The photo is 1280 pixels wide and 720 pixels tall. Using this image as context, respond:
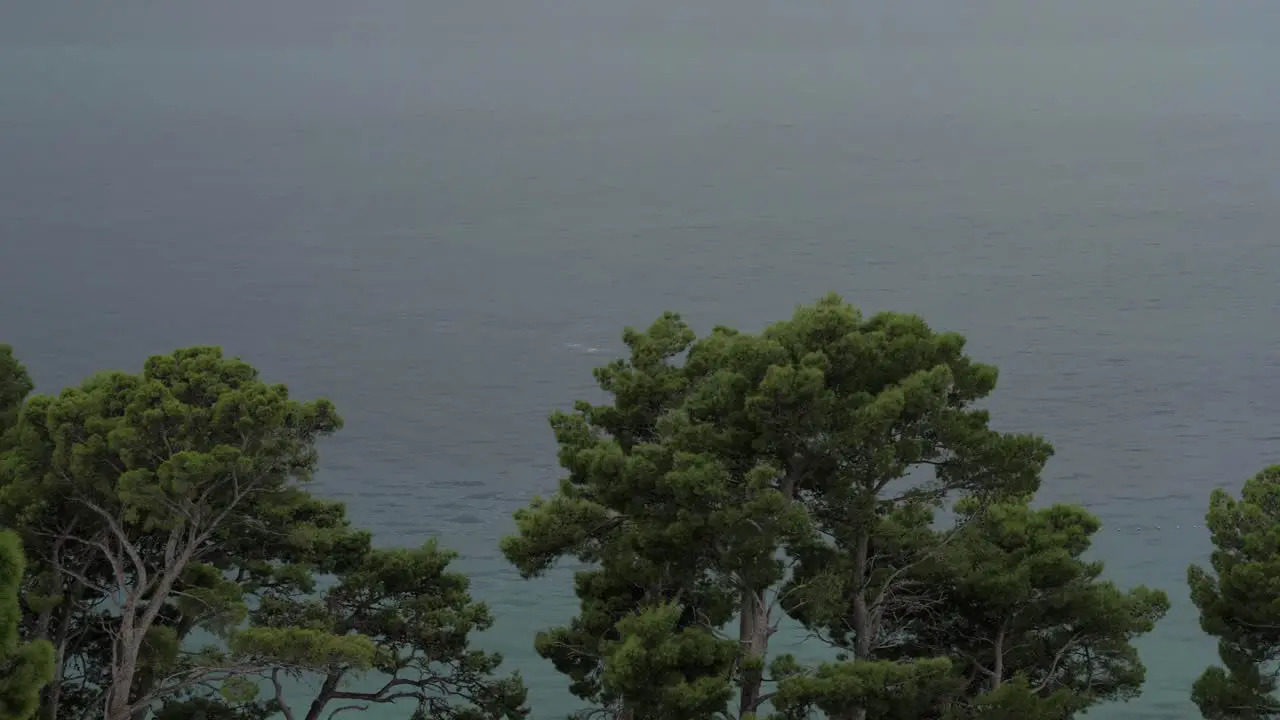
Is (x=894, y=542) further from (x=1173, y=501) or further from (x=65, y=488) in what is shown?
(x=1173, y=501)

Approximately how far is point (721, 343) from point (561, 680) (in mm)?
16137

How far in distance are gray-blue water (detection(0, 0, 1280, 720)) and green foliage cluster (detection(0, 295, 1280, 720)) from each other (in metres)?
12.5

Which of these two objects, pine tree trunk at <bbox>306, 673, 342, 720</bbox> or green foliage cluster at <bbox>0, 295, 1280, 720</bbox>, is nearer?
green foliage cluster at <bbox>0, 295, 1280, 720</bbox>

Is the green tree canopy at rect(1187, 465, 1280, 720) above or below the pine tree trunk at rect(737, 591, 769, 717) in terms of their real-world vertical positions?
above

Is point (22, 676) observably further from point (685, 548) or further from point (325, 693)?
point (685, 548)

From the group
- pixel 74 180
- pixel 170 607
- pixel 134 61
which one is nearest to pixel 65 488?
pixel 170 607

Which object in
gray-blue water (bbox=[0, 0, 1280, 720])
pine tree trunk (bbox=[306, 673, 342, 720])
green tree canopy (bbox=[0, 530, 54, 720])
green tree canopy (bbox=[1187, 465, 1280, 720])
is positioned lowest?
green tree canopy (bbox=[0, 530, 54, 720])

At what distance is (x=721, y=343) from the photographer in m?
23.3

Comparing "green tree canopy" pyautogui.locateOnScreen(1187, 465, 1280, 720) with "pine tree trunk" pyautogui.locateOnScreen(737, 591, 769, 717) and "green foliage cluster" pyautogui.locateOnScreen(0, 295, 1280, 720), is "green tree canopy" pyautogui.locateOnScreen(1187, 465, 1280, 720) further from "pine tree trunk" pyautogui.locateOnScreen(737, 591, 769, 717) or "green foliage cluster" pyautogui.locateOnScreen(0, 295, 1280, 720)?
"pine tree trunk" pyautogui.locateOnScreen(737, 591, 769, 717)

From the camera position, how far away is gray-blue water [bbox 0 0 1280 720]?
172ft

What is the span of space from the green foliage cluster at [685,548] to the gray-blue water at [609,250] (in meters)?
12.5

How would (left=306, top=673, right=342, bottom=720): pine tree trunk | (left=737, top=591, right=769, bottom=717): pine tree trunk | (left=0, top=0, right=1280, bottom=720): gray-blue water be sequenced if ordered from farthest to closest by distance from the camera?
(left=0, top=0, right=1280, bottom=720): gray-blue water, (left=306, top=673, right=342, bottom=720): pine tree trunk, (left=737, top=591, right=769, bottom=717): pine tree trunk

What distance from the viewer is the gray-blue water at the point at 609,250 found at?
172 feet

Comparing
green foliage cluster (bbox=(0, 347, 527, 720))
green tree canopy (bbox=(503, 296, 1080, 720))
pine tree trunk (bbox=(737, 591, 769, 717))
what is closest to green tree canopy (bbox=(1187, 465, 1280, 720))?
green tree canopy (bbox=(503, 296, 1080, 720))
